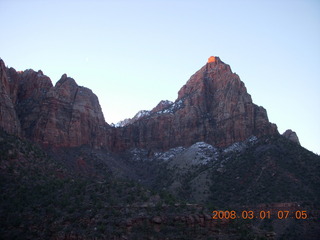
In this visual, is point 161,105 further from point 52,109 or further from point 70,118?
point 52,109

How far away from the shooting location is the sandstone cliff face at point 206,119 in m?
99.2

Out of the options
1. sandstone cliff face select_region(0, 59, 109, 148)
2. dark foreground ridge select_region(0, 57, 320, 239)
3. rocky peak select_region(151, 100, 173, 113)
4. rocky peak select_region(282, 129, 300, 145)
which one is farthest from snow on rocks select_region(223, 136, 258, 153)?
rocky peak select_region(151, 100, 173, 113)

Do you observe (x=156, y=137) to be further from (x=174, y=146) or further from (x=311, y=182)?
(x=311, y=182)

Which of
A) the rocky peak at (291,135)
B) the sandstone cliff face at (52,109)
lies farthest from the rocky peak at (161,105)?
the rocky peak at (291,135)

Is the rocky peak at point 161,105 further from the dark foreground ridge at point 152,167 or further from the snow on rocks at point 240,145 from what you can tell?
the snow on rocks at point 240,145

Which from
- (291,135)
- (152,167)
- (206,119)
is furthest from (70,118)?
(291,135)

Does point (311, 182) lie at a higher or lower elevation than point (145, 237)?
higher

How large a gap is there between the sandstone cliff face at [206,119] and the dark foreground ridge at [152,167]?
281mm

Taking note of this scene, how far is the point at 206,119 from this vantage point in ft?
350

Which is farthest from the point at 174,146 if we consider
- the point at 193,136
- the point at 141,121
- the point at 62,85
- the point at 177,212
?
the point at 177,212

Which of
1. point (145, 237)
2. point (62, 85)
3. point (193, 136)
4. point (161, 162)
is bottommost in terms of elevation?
point (145, 237)

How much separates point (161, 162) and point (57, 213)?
59.3m

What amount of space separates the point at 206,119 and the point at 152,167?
60.7 feet

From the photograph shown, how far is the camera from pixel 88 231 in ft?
138
